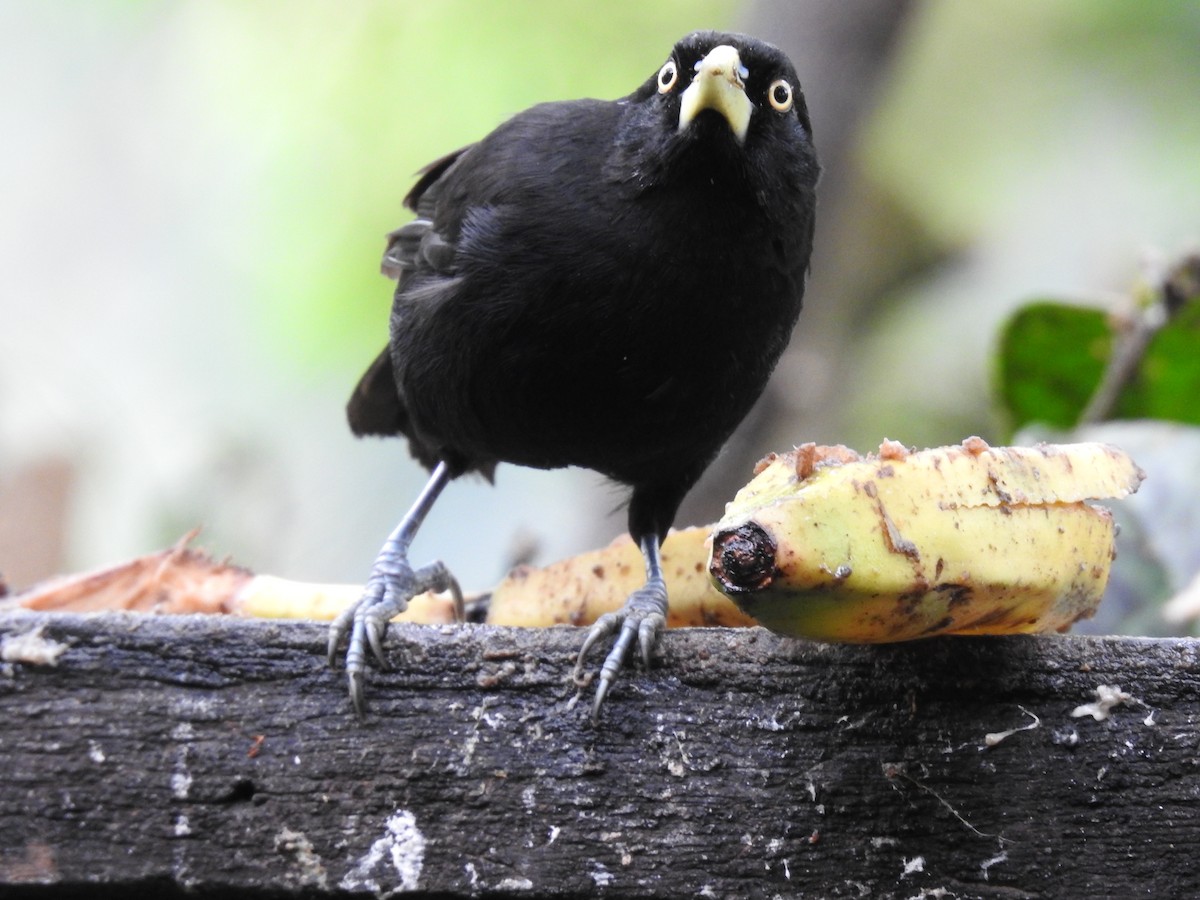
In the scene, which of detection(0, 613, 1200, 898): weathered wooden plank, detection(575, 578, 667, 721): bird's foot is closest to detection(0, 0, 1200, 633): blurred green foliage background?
detection(575, 578, 667, 721): bird's foot

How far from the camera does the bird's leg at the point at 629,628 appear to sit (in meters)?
1.90

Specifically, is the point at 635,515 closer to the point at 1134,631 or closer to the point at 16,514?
the point at 1134,631

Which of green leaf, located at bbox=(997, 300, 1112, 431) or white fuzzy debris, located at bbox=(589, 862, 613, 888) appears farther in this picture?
green leaf, located at bbox=(997, 300, 1112, 431)

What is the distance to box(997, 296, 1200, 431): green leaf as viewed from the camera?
13.1ft

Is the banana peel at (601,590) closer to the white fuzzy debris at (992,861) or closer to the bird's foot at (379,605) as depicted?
the bird's foot at (379,605)

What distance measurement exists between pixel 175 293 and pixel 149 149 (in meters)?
0.80

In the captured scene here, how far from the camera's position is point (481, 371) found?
2656 mm

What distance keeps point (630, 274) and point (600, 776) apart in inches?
39.2

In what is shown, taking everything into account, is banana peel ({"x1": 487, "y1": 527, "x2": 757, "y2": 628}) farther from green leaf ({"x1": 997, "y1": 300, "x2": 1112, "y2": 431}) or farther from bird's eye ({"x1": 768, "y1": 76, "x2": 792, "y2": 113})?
green leaf ({"x1": 997, "y1": 300, "x2": 1112, "y2": 431})

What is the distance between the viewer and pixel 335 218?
6699 millimetres

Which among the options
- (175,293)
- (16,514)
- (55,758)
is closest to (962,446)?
(55,758)

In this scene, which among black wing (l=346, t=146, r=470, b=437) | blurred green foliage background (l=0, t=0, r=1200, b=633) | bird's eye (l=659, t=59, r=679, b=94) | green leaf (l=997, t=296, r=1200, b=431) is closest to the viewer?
bird's eye (l=659, t=59, r=679, b=94)

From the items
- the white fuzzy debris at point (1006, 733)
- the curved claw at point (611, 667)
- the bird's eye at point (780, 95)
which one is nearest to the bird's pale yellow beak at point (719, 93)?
the bird's eye at point (780, 95)

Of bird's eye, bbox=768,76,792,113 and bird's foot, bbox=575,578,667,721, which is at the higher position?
bird's eye, bbox=768,76,792,113
